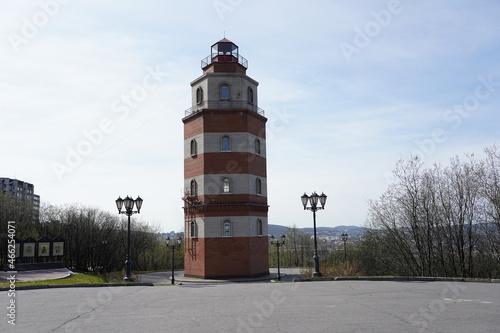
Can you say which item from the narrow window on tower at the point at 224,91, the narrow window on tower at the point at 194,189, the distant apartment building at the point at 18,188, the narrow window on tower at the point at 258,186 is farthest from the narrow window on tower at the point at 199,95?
the distant apartment building at the point at 18,188

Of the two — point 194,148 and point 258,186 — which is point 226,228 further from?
point 194,148

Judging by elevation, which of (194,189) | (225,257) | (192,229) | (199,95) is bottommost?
(225,257)

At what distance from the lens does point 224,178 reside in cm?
2964

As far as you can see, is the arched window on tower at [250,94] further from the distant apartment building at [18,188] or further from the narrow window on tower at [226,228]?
the distant apartment building at [18,188]

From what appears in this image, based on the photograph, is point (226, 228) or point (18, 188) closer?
point (226, 228)

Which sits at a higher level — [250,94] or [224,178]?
[250,94]

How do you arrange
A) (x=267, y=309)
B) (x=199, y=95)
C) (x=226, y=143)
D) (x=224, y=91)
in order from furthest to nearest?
(x=199, y=95) < (x=224, y=91) < (x=226, y=143) < (x=267, y=309)

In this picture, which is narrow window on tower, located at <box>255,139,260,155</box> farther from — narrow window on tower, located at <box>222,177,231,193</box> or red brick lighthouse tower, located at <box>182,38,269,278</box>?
narrow window on tower, located at <box>222,177,231,193</box>

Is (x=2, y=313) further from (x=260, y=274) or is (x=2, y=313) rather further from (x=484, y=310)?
(x=260, y=274)

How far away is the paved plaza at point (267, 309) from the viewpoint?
25.1 ft

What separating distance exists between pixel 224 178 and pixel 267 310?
2068 cm

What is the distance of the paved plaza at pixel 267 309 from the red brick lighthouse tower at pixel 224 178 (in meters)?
15.8

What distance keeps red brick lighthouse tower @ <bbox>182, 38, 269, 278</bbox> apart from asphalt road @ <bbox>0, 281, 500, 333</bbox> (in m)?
15.8

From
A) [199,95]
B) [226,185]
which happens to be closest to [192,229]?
[226,185]
